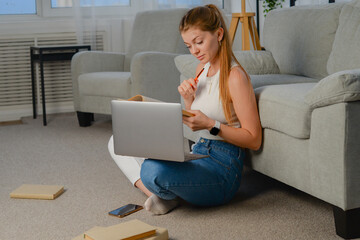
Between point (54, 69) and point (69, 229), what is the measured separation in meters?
2.76

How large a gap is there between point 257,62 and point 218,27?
101 centimetres

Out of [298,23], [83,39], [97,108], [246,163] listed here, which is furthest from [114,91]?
[246,163]

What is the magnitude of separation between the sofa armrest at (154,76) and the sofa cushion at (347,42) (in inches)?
50.8

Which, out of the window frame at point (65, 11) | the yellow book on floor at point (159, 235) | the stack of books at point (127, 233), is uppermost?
the window frame at point (65, 11)

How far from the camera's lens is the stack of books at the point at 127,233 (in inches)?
64.6

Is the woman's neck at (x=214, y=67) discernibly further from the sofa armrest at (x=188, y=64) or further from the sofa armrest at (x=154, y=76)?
the sofa armrest at (x=154, y=76)

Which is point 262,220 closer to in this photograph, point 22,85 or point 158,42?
point 158,42

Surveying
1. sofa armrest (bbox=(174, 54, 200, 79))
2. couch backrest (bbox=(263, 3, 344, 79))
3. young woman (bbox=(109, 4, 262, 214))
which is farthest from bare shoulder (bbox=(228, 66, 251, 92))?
couch backrest (bbox=(263, 3, 344, 79))

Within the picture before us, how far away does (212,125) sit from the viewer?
184 centimetres

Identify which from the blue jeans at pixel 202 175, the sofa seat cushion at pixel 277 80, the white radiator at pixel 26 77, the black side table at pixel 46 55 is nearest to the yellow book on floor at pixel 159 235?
the blue jeans at pixel 202 175

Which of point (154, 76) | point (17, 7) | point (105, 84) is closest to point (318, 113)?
point (154, 76)

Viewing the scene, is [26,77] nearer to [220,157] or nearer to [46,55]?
[46,55]

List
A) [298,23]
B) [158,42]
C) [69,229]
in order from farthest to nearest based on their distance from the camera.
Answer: [158,42]
[298,23]
[69,229]

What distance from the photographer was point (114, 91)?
11.7 feet
